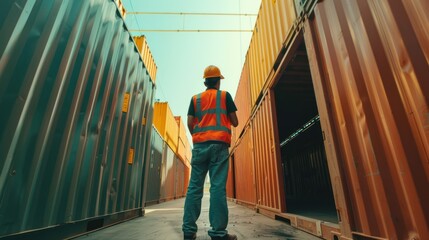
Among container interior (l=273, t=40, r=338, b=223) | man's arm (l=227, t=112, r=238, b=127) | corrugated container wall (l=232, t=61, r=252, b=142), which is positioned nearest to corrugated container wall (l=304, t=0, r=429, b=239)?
man's arm (l=227, t=112, r=238, b=127)

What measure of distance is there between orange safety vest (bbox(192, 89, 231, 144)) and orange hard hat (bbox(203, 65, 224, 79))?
229 mm

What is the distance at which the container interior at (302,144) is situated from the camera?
4868mm

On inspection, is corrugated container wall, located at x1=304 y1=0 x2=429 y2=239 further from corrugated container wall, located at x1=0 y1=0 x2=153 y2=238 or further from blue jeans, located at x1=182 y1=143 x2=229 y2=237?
corrugated container wall, located at x1=0 y1=0 x2=153 y2=238

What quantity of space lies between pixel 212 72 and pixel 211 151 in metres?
1.11

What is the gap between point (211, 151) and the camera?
2729 millimetres

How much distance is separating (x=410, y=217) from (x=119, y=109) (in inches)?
162

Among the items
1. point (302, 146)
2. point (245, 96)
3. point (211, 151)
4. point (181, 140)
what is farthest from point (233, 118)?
point (181, 140)

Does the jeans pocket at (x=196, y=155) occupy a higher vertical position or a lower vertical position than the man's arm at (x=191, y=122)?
lower

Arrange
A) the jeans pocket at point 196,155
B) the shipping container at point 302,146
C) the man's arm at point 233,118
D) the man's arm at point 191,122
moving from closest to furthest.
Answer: the jeans pocket at point 196,155, the man's arm at point 233,118, the man's arm at point 191,122, the shipping container at point 302,146

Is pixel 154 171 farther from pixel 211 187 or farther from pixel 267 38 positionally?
pixel 211 187

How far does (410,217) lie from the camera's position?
1.52m

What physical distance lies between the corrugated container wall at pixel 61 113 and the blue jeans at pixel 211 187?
57.9 inches

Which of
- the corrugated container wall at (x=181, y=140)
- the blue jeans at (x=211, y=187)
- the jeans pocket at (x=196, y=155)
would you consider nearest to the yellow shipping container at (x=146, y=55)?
the jeans pocket at (x=196, y=155)

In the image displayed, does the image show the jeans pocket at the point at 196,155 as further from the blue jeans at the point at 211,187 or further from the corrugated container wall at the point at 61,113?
the corrugated container wall at the point at 61,113
